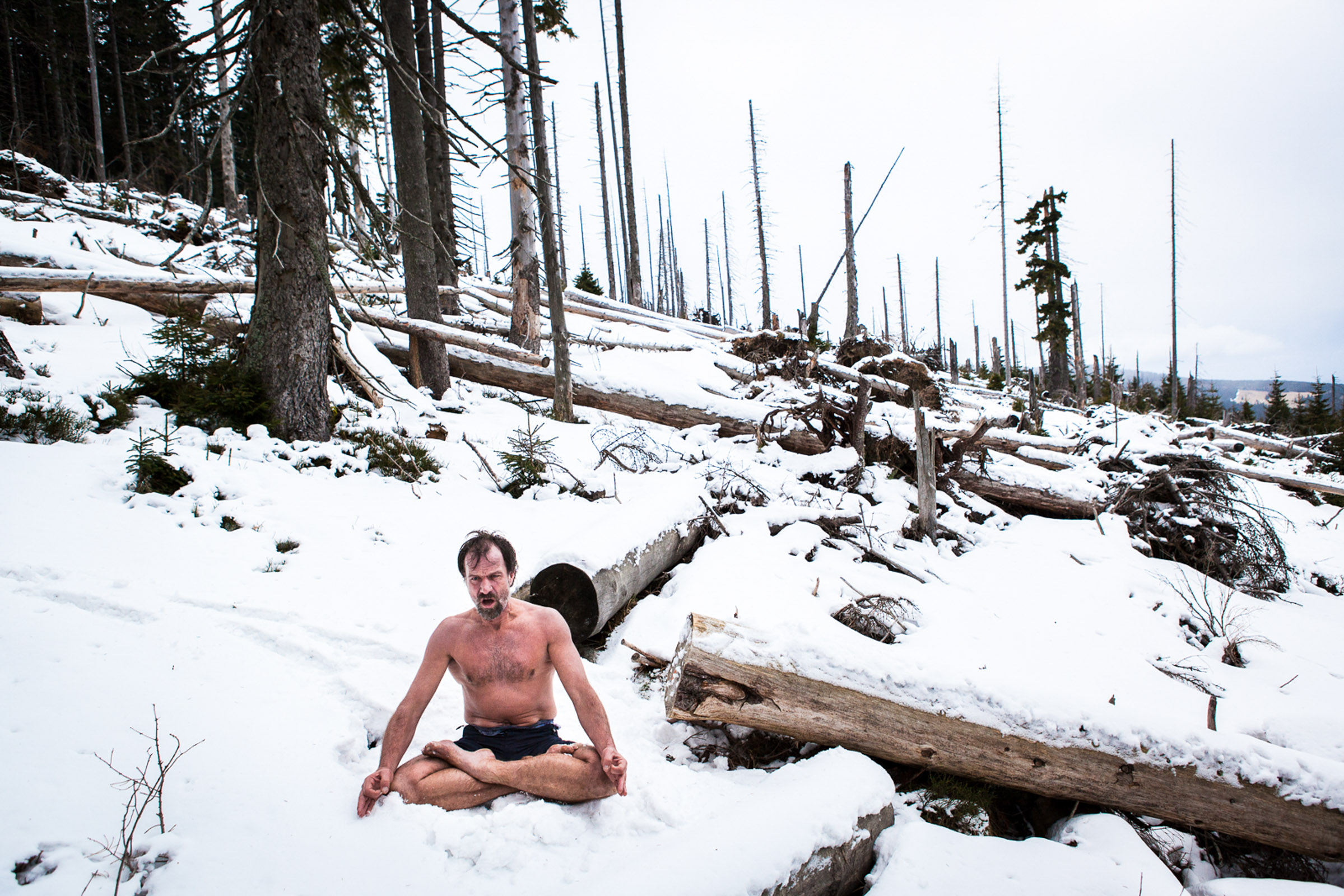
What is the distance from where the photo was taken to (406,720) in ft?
7.80

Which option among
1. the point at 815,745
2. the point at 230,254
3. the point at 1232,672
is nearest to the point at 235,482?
the point at 815,745

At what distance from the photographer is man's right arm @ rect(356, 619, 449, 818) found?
2.17 meters

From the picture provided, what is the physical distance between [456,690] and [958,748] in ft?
8.17

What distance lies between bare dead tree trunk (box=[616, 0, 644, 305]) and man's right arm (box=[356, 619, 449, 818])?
18.4m

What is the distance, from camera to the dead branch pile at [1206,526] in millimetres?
5441

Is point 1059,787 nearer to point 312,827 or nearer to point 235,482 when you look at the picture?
point 312,827

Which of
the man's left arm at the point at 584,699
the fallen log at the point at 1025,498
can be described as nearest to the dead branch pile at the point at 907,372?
the fallen log at the point at 1025,498

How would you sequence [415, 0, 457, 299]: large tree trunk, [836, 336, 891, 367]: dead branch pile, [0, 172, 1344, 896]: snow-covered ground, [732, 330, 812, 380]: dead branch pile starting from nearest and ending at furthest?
[0, 172, 1344, 896]: snow-covered ground < [836, 336, 891, 367]: dead branch pile < [415, 0, 457, 299]: large tree trunk < [732, 330, 812, 380]: dead branch pile

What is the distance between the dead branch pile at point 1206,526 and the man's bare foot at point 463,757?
656cm

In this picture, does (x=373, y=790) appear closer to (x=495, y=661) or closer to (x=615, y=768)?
(x=495, y=661)

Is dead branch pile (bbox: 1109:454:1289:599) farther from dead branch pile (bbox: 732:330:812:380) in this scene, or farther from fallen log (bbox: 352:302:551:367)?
fallen log (bbox: 352:302:551:367)

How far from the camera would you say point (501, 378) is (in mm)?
8164

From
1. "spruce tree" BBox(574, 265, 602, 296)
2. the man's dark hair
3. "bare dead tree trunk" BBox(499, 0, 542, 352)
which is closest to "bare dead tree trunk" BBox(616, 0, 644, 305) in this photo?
"spruce tree" BBox(574, 265, 602, 296)

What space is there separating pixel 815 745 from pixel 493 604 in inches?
69.7
